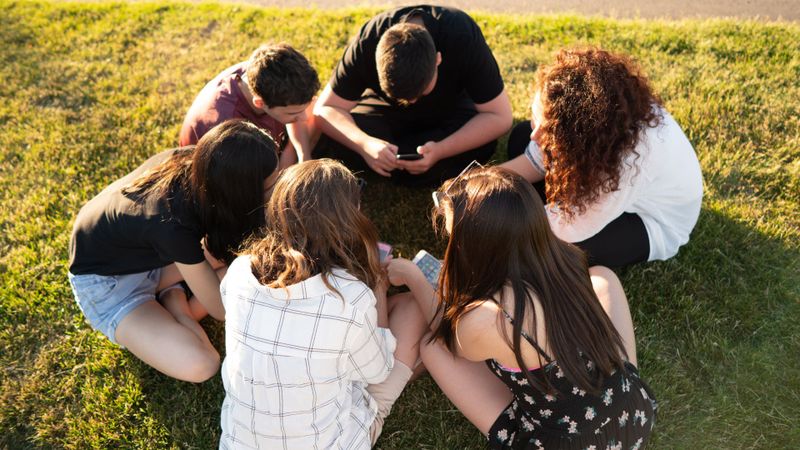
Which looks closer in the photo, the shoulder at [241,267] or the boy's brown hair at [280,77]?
the shoulder at [241,267]

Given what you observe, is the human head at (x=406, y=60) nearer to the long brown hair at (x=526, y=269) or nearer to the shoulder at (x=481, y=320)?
the long brown hair at (x=526, y=269)

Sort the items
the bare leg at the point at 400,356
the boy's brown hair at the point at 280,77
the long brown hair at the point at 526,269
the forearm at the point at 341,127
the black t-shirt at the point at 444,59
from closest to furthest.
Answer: the long brown hair at the point at 526,269, the bare leg at the point at 400,356, the boy's brown hair at the point at 280,77, the black t-shirt at the point at 444,59, the forearm at the point at 341,127

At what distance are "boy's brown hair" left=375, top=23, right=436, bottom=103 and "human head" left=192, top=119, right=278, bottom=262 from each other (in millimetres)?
738

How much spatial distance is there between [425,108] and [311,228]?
181 centimetres

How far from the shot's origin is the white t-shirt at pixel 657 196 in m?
2.57

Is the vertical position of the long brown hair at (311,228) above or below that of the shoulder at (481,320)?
above

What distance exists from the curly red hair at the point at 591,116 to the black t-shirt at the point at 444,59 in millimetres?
788

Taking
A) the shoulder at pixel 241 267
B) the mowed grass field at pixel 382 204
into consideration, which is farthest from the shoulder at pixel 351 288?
the mowed grass field at pixel 382 204

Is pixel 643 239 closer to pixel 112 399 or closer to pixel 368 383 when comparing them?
pixel 368 383

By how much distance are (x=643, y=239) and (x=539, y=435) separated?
1.26 m

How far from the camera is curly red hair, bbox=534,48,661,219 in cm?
245

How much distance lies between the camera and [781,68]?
423cm

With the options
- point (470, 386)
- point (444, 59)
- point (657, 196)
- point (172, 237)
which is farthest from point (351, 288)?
point (444, 59)

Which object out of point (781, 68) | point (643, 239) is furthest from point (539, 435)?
point (781, 68)
